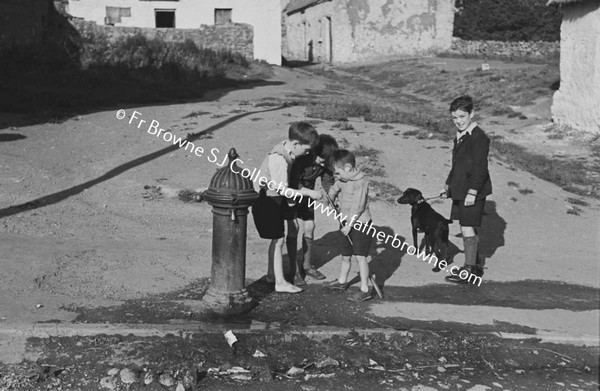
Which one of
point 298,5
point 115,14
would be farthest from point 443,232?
point 298,5

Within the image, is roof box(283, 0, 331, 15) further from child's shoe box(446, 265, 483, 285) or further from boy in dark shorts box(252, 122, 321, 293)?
boy in dark shorts box(252, 122, 321, 293)

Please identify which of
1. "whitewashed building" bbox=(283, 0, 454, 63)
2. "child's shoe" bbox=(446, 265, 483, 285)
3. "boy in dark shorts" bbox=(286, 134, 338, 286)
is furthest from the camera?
"whitewashed building" bbox=(283, 0, 454, 63)

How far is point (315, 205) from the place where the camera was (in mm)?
9656

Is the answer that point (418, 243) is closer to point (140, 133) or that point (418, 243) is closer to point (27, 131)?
point (140, 133)

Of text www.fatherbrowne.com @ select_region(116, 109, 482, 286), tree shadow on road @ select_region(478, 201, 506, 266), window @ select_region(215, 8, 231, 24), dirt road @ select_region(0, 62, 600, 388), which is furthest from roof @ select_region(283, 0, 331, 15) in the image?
tree shadow on road @ select_region(478, 201, 506, 266)

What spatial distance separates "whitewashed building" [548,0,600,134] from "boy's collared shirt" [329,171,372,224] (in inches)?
447

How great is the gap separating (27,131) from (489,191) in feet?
30.4

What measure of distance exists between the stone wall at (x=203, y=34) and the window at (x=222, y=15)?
8.02 feet

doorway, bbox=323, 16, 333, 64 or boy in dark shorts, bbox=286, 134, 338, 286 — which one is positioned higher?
doorway, bbox=323, 16, 333, 64

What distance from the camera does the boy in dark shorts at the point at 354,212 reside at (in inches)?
250

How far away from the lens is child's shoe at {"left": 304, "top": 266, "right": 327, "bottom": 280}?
6999mm

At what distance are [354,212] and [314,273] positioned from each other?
1011mm

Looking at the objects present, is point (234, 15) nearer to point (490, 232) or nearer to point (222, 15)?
point (222, 15)

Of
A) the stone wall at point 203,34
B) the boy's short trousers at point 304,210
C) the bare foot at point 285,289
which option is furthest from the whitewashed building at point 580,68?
the stone wall at point 203,34
